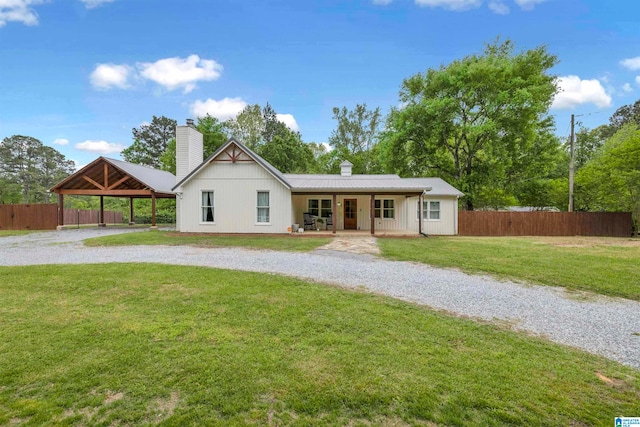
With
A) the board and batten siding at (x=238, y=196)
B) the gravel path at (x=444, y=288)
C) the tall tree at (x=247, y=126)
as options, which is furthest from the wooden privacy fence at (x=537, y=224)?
the tall tree at (x=247, y=126)

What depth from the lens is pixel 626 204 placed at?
17734 millimetres

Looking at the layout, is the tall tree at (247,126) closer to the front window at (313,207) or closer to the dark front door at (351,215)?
the front window at (313,207)

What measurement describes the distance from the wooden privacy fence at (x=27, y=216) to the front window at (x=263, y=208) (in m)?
14.0

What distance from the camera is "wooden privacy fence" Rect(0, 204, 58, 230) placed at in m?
19.1

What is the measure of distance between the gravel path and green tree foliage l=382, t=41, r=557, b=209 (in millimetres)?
17458

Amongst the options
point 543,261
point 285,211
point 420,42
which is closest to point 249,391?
point 543,261

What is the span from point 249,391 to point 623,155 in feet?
78.8

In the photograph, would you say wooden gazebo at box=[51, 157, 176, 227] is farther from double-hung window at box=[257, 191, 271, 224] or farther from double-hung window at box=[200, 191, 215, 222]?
double-hung window at box=[257, 191, 271, 224]

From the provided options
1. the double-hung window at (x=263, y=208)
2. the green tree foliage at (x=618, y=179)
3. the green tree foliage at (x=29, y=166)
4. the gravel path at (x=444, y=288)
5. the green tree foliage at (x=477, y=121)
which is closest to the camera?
the gravel path at (x=444, y=288)

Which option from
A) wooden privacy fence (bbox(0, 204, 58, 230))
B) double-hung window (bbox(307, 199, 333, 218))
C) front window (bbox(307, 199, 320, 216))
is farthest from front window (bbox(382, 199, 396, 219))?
wooden privacy fence (bbox(0, 204, 58, 230))

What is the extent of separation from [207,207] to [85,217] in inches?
621

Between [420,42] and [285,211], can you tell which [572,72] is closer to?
[420,42]

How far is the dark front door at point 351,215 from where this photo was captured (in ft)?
60.1

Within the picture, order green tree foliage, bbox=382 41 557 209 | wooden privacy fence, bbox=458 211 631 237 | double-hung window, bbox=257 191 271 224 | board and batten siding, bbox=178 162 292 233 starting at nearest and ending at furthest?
1. board and batten siding, bbox=178 162 292 233
2. double-hung window, bbox=257 191 271 224
3. wooden privacy fence, bbox=458 211 631 237
4. green tree foliage, bbox=382 41 557 209
